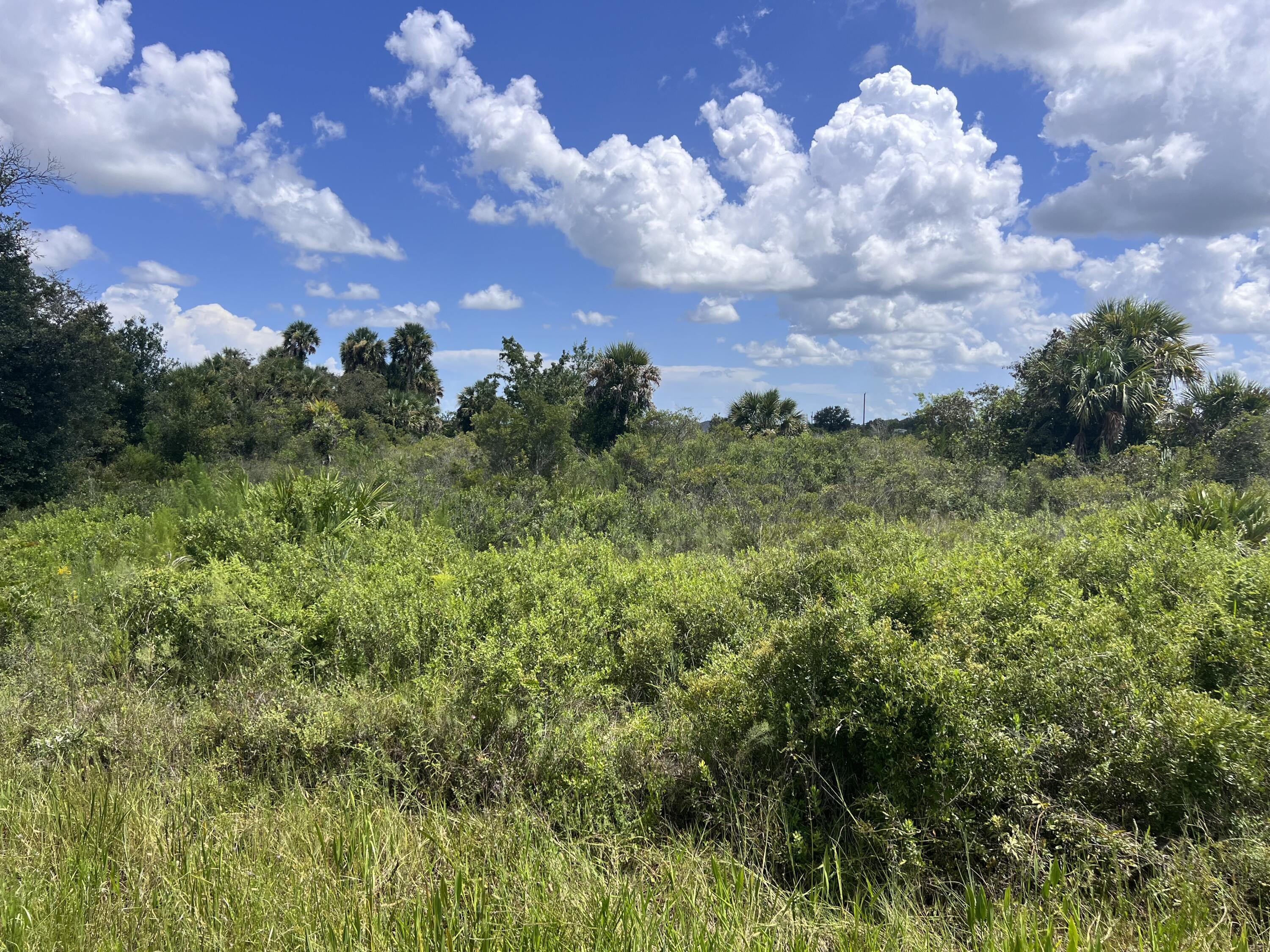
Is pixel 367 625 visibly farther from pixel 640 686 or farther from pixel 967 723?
pixel 967 723

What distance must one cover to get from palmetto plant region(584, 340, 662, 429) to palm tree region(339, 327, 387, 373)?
22.7 meters

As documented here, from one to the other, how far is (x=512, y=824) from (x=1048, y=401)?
68.0ft

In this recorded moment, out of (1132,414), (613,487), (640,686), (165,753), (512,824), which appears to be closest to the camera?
Answer: (512,824)

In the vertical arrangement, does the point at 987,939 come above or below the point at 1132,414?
below

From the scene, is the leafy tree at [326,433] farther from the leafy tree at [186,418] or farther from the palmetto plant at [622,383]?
the palmetto plant at [622,383]

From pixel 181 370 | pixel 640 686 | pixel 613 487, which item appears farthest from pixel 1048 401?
pixel 181 370

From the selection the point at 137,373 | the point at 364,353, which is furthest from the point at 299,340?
the point at 137,373

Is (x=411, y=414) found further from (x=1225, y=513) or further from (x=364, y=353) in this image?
(x=1225, y=513)

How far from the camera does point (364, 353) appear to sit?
41.6m

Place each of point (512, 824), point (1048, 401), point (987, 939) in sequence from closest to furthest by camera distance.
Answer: point (987, 939) → point (512, 824) → point (1048, 401)

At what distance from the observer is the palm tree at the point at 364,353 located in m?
41.6

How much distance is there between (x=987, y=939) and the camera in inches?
84.0

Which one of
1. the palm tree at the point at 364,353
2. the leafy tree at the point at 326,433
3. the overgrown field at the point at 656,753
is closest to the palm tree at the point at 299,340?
the palm tree at the point at 364,353

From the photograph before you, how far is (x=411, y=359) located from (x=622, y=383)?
2273 cm
